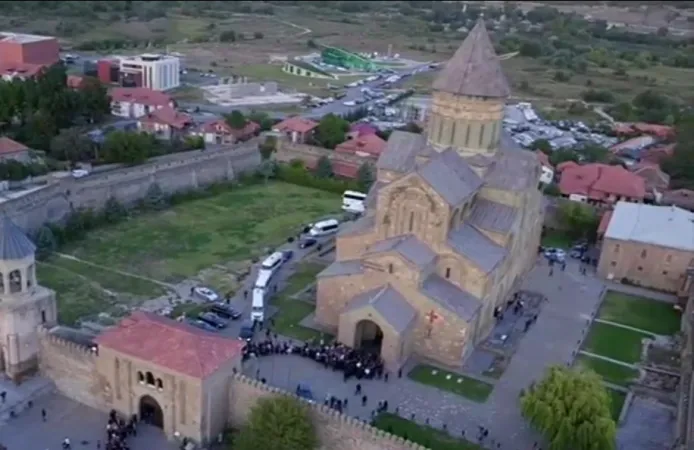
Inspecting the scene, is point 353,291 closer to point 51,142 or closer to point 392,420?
point 392,420

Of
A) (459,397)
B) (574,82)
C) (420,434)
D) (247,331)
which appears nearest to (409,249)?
(459,397)

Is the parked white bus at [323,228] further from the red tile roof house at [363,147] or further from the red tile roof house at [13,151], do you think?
the red tile roof house at [13,151]

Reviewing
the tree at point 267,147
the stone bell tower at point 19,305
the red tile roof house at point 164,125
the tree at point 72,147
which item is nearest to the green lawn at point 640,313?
the stone bell tower at point 19,305

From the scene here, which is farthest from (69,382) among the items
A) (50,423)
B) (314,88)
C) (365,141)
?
(314,88)

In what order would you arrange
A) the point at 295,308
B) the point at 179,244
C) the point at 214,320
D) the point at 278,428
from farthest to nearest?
1. the point at 179,244
2. the point at 295,308
3. the point at 214,320
4. the point at 278,428

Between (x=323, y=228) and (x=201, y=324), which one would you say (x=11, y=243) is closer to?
(x=201, y=324)
